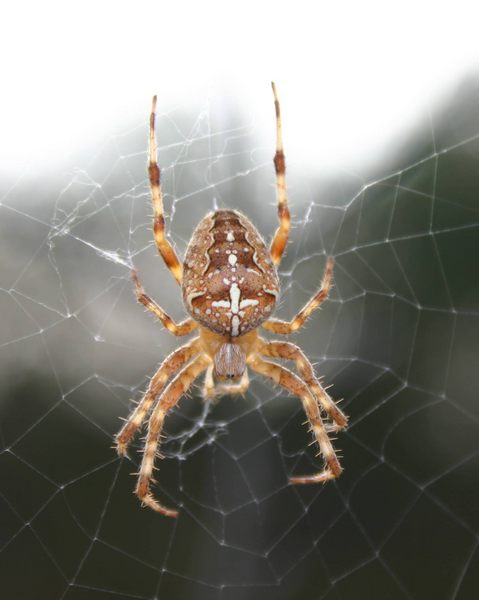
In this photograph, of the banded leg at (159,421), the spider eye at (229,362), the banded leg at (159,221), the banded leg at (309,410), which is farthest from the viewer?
the spider eye at (229,362)

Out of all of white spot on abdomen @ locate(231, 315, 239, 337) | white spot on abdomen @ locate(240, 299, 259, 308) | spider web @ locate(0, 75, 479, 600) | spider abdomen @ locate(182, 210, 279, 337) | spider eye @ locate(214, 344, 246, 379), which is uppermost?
spider abdomen @ locate(182, 210, 279, 337)

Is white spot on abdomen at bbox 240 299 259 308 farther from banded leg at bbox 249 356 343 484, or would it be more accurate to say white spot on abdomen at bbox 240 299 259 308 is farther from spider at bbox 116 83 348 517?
banded leg at bbox 249 356 343 484

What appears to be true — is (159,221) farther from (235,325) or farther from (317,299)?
(317,299)

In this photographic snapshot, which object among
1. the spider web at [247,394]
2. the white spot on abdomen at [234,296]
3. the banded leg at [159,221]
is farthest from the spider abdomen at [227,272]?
the spider web at [247,394]

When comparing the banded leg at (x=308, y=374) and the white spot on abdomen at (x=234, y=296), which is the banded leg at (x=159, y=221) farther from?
the banded leg at (x=308, y=374)

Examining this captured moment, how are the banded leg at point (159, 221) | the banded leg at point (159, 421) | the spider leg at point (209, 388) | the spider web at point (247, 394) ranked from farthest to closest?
the spider web at point (247, 394)
the spider leg at point (209, 388)
the banded leg at point (159, 421)
the banded leg at point (159, 221)

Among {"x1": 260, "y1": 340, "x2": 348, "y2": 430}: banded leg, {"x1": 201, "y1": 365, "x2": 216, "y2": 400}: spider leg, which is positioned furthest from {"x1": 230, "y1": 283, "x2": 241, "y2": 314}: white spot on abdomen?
{"x1": 201, "y1": 365, "x2": 216, "y2": 400}: spider leg

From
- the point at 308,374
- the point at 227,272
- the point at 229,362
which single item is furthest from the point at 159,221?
the point at 308,374
